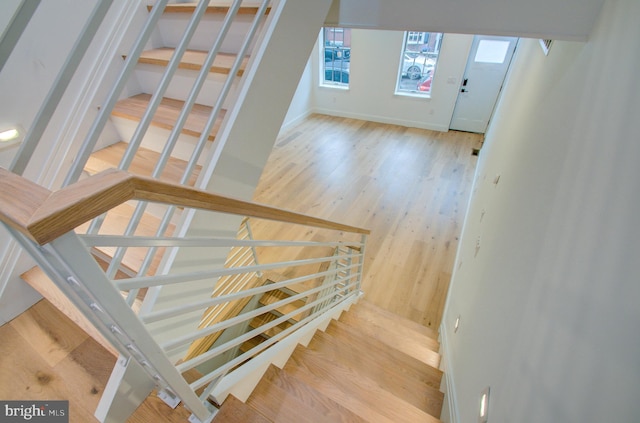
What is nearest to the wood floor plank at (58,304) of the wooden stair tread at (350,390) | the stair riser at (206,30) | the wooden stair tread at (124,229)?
the wooden stair tread at (124,229)

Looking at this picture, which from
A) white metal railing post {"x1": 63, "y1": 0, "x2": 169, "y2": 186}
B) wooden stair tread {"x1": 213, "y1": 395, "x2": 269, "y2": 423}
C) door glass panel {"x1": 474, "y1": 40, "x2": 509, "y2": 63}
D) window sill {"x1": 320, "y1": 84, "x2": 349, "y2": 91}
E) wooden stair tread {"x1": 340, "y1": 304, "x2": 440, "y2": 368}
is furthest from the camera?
window sill {"x1": 320, "y1": 84, "x2": 349, "y2": 91}

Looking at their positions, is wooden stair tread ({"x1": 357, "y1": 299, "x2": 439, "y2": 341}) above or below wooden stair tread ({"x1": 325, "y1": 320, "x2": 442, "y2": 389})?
above

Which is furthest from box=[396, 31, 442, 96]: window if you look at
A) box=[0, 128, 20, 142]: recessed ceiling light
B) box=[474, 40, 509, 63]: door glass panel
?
box=[0, 128, 20, 142]: recessed ceiling light

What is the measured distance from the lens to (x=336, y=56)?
6109 mm

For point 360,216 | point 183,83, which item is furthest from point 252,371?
point 360,216

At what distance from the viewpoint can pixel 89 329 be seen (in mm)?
1047

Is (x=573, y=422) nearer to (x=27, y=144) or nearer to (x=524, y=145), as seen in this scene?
(x=27, y=144)

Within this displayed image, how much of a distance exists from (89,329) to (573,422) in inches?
59.4

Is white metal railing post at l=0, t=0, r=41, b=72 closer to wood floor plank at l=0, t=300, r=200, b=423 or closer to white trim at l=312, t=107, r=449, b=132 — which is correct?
wood floor plank at l=0, t=300, r=200, b=423

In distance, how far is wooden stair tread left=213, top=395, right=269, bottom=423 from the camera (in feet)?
2.96

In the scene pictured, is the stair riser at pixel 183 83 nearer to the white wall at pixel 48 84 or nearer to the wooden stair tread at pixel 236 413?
the white wall at pixel 48 84

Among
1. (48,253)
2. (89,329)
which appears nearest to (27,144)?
(48,253)

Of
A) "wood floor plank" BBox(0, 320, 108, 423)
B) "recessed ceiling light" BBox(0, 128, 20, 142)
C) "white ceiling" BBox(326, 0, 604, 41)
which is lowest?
"wood floor plank" BBox(0, 320, 108, 423)

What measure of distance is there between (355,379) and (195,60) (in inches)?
72.0
